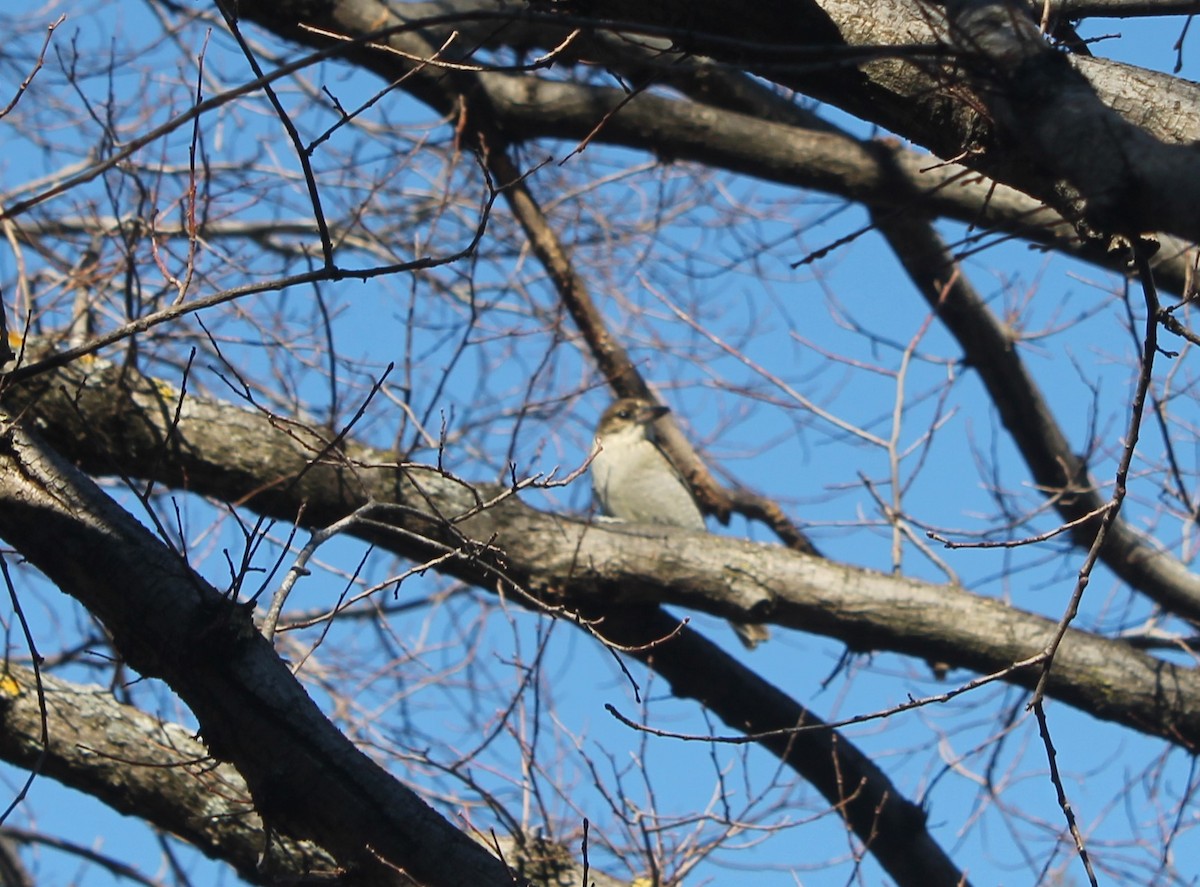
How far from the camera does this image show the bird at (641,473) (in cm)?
665

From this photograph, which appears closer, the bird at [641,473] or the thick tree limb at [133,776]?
the thick tree limb at [133,776]

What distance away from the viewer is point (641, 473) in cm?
669

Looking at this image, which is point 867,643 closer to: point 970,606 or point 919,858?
point 970,606

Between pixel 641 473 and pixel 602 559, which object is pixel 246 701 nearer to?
pixel 602 559

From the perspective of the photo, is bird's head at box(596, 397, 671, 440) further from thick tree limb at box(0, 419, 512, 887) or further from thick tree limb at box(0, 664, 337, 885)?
thick tree limb at box(0, 419, 512, 887)

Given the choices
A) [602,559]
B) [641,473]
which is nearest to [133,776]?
[602,559]

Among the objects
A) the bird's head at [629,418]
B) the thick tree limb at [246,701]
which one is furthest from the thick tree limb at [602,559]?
the bird's head at [629,418]

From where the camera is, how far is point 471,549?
273 cm

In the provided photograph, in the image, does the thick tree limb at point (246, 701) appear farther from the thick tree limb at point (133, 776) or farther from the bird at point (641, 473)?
the bird at point (641, 473)

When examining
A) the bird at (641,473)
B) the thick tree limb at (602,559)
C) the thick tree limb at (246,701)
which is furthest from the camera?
the bird at (641,473)

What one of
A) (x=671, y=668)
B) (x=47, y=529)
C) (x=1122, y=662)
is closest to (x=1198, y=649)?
(x=1122, y=662)

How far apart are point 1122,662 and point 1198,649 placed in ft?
2.34

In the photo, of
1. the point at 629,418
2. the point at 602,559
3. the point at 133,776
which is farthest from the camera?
the point at 629,418

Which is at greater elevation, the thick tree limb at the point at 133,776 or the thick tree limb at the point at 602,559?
the thick tree limb at the point at 602,559
